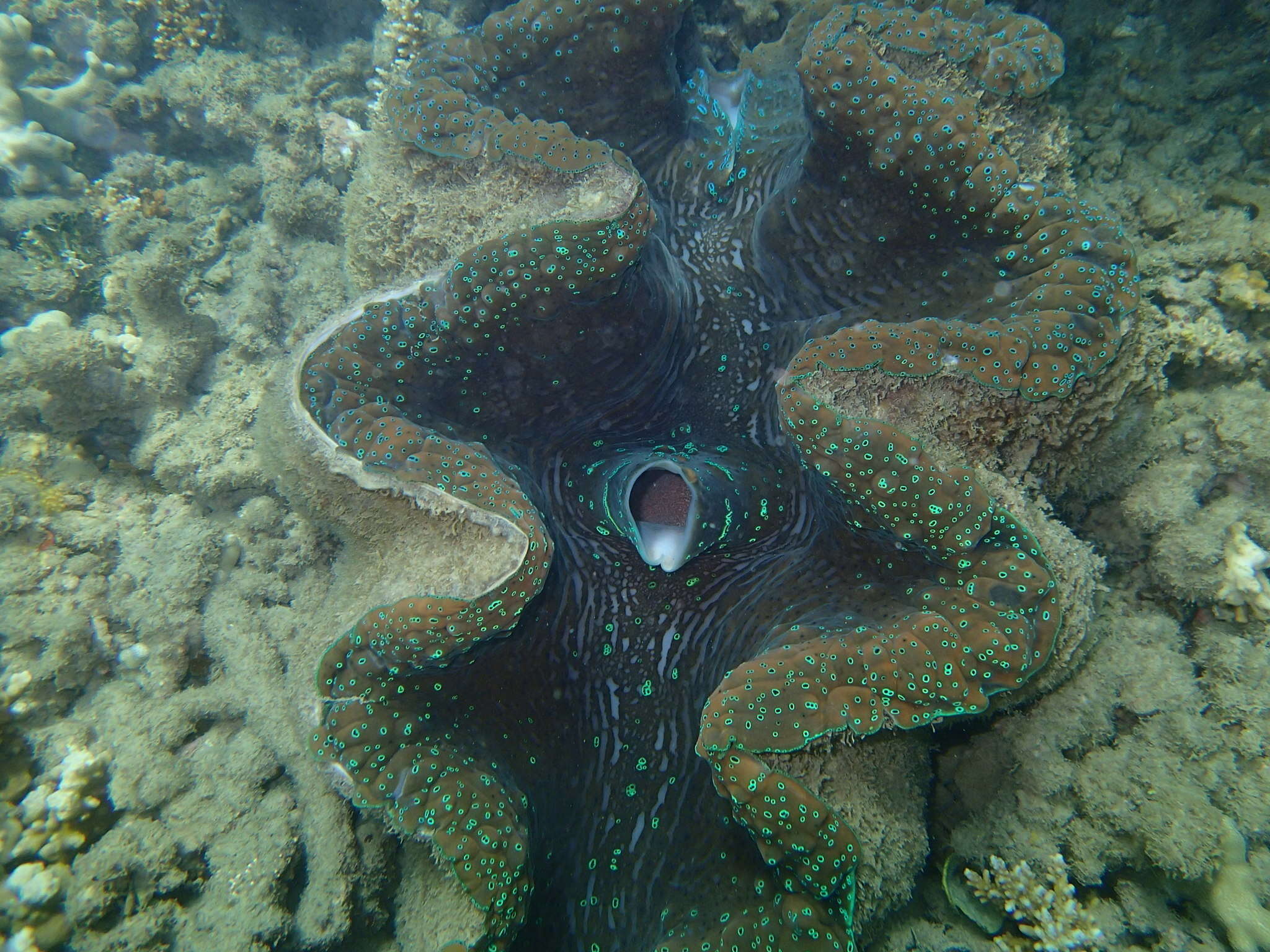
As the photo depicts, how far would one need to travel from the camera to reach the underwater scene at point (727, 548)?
2350mm

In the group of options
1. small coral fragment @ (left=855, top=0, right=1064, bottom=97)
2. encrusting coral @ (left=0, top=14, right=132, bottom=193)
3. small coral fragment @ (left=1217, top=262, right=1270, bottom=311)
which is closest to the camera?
small coral fragment @ (left=855, top=0, right=1064, bottom=97)

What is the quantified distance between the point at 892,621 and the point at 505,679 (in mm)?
1644

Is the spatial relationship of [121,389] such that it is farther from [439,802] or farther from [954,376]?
[954,376]

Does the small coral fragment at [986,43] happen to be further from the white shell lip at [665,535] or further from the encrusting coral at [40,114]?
the encrusting coral at [40,114]

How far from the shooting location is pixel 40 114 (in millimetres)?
5680

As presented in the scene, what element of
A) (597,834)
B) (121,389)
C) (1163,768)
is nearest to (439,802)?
(597,834)

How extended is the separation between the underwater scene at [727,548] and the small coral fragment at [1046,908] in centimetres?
2

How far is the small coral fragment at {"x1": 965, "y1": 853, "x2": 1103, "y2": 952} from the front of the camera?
2533mm

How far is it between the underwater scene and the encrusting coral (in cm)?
338

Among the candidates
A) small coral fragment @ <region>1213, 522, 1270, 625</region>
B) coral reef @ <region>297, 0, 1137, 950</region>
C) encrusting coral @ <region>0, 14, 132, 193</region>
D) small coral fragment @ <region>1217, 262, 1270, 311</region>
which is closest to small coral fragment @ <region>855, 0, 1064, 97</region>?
coral reef @ <region>297, 0, 1137, 950</region>

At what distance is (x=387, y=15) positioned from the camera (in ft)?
16.3

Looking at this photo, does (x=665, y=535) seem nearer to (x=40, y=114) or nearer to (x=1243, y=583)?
(x=1243, y=583)

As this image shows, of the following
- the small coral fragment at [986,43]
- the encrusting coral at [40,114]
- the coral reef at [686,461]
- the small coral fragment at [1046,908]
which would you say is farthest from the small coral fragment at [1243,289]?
the encrusting coral at [40,114]

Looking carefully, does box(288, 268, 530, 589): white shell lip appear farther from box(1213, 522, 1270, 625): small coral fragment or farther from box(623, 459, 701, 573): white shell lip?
box(1213, 522, 1270, 625): small coral fragment
